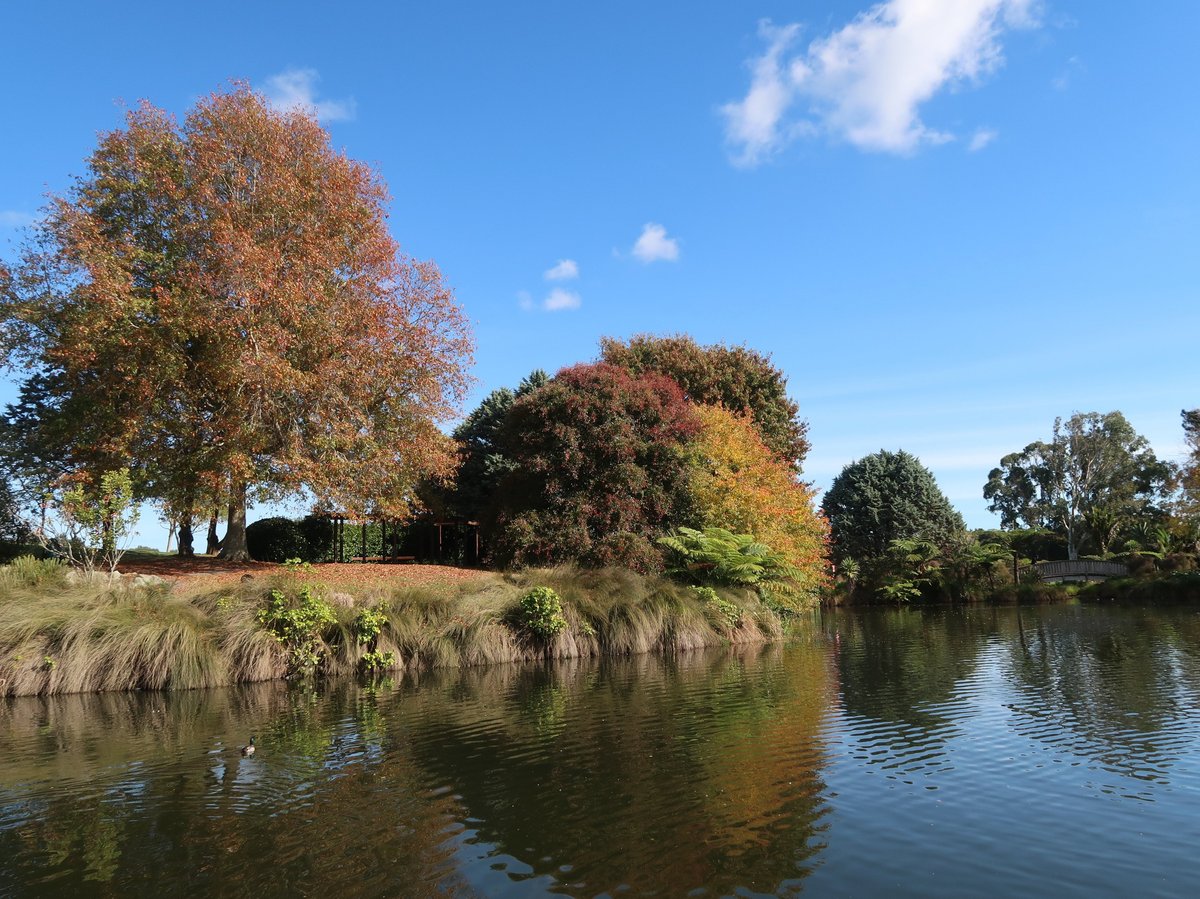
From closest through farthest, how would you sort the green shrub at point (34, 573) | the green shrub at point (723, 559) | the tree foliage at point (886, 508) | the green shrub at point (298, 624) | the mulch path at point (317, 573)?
1. the green shrub at point (298, 624)
2. the green shrub at point (34, 573)
3. the mulch path at point (317, 573)
4. the green shrub at point (723, 559)
5. the tree foliage at point (886, 508)

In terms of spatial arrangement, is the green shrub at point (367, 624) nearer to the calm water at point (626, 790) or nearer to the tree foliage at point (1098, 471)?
the calm water at point (626, 790)

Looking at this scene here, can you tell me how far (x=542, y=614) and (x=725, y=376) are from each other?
18.2m

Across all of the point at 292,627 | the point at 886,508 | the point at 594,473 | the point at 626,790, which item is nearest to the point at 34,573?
the point at 292,627

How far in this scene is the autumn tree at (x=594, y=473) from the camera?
73.5ft

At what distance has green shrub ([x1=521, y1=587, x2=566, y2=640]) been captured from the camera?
16.3 meters

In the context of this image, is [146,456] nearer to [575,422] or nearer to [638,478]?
[575,422]

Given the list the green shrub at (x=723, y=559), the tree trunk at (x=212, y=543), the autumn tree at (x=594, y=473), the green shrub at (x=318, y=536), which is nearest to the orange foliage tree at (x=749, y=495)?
the autumn tree at (x=594, y=473)

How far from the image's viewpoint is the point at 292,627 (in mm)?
14133

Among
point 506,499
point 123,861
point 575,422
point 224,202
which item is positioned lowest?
point 123,861

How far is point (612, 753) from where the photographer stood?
7770 millimetres

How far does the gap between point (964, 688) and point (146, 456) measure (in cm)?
2024

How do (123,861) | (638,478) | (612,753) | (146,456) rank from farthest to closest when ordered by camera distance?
(638,478) → (146,456) → (612,753) → (123,861)

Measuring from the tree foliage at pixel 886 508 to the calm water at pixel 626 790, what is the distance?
1208 inches

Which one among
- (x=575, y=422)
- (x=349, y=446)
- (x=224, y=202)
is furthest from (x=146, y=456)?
(x=575, y=422)
